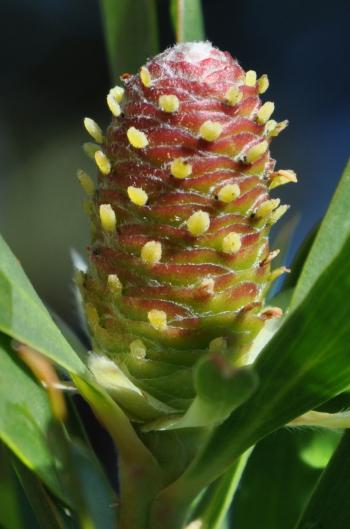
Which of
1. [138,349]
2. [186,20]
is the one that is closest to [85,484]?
[138,349]

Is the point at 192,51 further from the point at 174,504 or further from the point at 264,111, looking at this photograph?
the point at 174,504

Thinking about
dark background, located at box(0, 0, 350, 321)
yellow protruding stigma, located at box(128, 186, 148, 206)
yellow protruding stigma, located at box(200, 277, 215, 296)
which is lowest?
yellow protruding stigma, located at box(200, 277, 215, 296)

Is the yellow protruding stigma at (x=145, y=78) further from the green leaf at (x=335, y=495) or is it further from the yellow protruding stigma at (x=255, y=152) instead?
the green leaf at (x=335, y=495)

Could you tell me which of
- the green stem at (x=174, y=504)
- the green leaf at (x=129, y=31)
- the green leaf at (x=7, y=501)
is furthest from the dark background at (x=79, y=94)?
the green stem at (x=174, y=504)

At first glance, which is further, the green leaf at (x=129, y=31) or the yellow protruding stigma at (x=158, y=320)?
the green leaf at (x=129, y=31)

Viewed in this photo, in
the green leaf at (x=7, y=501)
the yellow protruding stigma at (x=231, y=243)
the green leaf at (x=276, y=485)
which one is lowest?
the green leaf at (x=276, y=485)

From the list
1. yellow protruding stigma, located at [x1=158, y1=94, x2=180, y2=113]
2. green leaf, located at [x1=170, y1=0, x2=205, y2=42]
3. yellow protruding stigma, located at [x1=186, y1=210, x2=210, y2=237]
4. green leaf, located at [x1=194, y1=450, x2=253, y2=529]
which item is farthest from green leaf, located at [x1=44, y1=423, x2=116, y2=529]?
green leaf, located at [x1=170, y1=0, x2=205, y2=42]

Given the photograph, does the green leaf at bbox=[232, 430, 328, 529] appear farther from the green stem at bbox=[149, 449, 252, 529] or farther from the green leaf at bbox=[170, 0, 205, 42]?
the green leaf at bbox=[170, 0, 205, 42]
